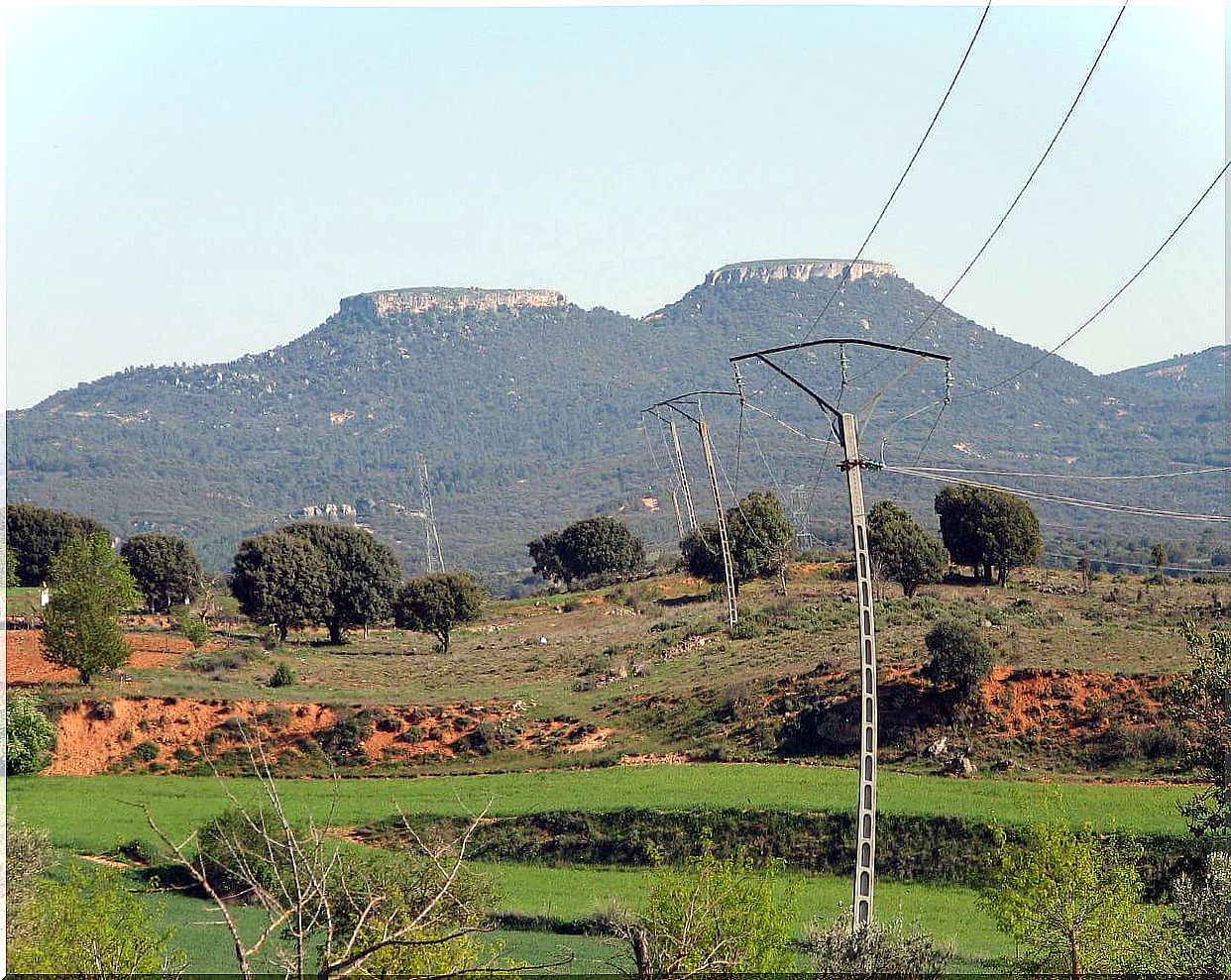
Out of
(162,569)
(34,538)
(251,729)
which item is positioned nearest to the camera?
(251,729)

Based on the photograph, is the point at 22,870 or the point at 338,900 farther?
the point at 22,870

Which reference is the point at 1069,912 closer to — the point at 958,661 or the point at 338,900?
the point at 338,900

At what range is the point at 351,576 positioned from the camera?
10600 cm

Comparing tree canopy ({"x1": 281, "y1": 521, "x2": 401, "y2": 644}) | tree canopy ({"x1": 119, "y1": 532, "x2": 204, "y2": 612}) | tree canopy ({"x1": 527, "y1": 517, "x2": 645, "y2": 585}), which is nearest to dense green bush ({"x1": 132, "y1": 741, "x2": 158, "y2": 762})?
tree canopy ({"x1": 281, "y1": 521, "x2": 401, "y2": 644})

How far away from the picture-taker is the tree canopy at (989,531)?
96.9 meters

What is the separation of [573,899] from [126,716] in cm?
3333

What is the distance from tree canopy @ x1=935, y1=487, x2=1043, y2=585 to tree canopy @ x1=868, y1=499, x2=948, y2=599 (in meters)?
4.36

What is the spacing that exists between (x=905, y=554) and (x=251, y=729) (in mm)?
43264

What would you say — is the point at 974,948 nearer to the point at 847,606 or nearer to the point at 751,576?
the point at 847,606

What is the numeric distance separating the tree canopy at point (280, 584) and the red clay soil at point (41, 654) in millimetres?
5723

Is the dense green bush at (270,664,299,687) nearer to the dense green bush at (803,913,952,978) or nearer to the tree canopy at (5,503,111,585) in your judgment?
the tree canopy at (5,503,111,585)

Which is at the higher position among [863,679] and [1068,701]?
[863,679]

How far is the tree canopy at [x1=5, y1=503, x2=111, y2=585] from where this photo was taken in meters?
121

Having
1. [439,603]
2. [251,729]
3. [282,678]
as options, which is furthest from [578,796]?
[439,603]
